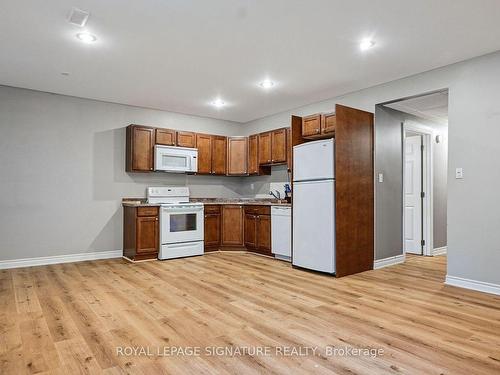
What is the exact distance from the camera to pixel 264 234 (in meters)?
5.62

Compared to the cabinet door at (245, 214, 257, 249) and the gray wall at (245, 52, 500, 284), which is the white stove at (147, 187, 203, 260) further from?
the gray wall at (245, 52, 500, 284)

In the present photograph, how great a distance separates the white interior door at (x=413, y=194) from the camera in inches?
232

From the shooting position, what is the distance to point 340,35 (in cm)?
322

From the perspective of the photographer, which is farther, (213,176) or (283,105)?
(213,176)

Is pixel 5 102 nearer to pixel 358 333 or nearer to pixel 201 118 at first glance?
pixel 201 118

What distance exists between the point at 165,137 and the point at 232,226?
6.47 feet

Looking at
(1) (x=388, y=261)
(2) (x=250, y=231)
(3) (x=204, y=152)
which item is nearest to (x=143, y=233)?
(2) (x=250, y=231)

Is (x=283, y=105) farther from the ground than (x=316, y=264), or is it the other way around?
(x=283, y=105)

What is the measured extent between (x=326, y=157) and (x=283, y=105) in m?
1.93

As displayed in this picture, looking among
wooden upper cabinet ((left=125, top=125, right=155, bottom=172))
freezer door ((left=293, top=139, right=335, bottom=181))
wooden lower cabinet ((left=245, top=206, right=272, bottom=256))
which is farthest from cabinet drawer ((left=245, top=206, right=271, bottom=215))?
wooden upper cabinet ((left=125, top=125, right=155, bottom=172))

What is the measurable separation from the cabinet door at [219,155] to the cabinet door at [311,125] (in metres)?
2.04

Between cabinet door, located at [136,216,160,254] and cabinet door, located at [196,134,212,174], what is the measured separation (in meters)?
1.44

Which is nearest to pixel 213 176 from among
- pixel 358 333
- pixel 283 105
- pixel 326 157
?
pixel 283 105

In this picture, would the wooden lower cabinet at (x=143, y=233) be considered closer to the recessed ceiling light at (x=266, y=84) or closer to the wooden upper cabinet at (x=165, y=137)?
the wooden upper cabinet at (x=165, y=137)
